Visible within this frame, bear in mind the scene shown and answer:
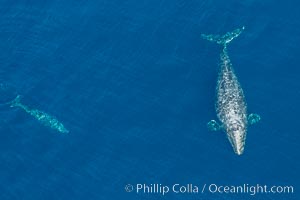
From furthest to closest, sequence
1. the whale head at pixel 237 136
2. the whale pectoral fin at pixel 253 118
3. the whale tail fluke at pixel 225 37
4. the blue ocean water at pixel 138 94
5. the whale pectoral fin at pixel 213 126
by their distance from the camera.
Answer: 1. the whale tail fluke at pixel 225 37
2. the whale pectoral fin at pixel 213 126
3. the whale pectoral fin at pixel 253 118
4. the blue ocean water at pixel 138 94
5. the whale head at pixel 237 136

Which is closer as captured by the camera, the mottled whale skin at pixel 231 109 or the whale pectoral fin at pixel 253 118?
the mottled whale skin at pixel 231 109

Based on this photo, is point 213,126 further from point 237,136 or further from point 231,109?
point 237,136

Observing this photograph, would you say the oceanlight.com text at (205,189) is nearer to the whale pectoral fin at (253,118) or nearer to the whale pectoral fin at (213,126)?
the whale pectoral fin at (213,126)

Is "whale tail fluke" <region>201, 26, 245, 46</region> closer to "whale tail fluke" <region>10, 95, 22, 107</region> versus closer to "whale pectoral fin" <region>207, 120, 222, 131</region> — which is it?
Result: "whale pectoral fin" <region>207, 120, 222, 131</region>

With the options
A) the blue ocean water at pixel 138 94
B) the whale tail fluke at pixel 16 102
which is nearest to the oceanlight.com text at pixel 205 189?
the blue ocean water at pixel 138 94

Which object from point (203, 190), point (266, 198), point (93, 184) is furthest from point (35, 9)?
point (266, 198)

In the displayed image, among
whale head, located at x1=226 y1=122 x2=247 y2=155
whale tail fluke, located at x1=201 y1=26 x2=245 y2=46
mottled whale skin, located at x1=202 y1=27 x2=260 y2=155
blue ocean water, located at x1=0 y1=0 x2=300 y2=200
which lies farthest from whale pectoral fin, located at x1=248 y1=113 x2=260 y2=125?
whale tail fluke, located at x1=201 y1=26 x2=245 y2=46

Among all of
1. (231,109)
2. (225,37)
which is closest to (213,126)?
A: (231,109)

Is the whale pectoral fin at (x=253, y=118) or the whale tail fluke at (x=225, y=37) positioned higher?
the whale tail fluke at (x=225, y=37)
